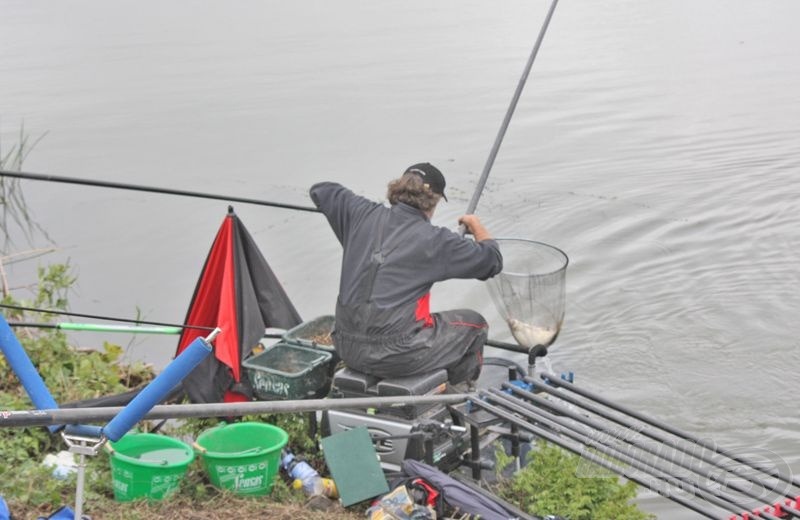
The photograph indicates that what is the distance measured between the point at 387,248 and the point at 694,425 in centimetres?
302

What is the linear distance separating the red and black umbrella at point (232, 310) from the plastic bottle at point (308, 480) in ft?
2.02

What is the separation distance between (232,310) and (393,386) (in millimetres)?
1103

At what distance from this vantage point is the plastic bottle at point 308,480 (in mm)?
4586

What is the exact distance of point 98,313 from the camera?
341 inches

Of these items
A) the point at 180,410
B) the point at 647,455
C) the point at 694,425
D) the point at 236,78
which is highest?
the point at 236,78

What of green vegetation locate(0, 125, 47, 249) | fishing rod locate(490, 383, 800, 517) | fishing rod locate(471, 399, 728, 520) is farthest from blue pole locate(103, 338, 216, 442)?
green vegetation locate(0, 125, 47, 249)

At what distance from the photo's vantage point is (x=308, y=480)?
464 cm

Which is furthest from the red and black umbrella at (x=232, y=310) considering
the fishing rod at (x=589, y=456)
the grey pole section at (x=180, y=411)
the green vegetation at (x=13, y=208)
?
the green vegetation at (x=13, y=208)

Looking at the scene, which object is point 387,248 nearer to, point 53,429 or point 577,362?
point 53,429

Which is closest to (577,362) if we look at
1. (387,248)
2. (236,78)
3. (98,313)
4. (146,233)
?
(387,248)

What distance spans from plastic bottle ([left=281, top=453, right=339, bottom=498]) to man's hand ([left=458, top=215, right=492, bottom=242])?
4.35 ft

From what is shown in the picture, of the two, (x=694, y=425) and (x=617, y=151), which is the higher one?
(x=617, y=151)

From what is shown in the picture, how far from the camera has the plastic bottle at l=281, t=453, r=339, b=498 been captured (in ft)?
15.0

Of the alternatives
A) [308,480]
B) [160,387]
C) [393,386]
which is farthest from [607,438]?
[160,387]
